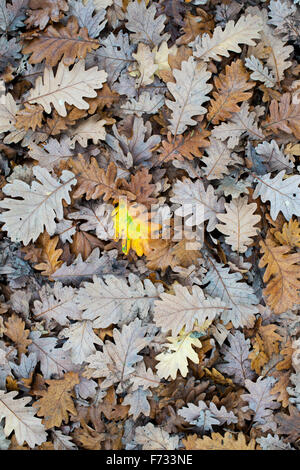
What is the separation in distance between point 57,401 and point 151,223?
103 cm

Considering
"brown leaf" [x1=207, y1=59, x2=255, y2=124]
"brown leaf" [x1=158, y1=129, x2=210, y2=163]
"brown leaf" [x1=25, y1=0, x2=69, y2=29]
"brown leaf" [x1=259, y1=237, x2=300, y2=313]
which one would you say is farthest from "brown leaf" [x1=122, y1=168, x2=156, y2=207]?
"brown leaf" [x1=25, y1=0, x2=69, y2=29]

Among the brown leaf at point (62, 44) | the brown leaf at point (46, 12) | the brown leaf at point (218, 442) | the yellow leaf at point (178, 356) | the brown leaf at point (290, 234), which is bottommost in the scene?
the brown leaf at point (218, 442)

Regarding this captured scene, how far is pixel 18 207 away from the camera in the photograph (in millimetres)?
1962

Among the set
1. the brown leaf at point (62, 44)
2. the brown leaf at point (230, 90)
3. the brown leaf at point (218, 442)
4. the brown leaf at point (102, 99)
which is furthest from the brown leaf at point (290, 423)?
the brown leaf at point (62, 44)

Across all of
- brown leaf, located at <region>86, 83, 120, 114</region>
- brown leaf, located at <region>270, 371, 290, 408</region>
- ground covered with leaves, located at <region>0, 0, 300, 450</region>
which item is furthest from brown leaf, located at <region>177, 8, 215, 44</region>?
brown leaf, located at <region>270, 371, 290, 408</region>

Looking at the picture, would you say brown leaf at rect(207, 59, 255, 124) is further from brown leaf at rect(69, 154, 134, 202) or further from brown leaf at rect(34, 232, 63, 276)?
brown leaf at rect(34, 232, 63, 276)

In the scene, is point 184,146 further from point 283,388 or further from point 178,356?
point 283,388

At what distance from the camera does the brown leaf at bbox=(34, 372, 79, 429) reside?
203 cm

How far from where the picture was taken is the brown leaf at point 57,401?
203cm

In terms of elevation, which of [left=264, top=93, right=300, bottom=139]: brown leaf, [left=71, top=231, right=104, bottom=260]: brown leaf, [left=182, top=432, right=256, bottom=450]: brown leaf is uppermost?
[left=264, top=93, right=300, bottom=139]: brown leaf

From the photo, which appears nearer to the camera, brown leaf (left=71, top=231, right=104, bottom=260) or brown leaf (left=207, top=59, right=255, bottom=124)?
brown leaf (left=207, top=59, right=255, bottom=124)

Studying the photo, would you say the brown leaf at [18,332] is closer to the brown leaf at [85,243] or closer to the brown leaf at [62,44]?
the brown leaf at [85,243]

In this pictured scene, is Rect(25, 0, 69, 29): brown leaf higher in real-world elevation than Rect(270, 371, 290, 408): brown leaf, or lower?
higher

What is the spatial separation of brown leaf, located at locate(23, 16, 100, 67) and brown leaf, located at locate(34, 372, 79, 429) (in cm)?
160
